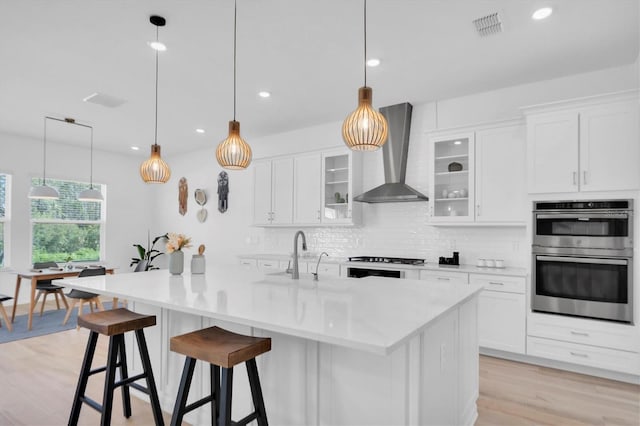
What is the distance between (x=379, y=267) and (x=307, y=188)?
169 cm

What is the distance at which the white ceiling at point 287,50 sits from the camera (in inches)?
108

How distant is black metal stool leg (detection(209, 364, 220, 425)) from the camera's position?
211 cm

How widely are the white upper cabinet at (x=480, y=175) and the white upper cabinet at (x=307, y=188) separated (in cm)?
165

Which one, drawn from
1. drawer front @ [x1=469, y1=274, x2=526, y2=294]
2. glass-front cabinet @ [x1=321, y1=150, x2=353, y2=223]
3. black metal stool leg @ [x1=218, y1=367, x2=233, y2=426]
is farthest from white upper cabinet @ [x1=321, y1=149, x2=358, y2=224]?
black metal stool leg @ [x1=218, y1=367, x2=233, y2=426]

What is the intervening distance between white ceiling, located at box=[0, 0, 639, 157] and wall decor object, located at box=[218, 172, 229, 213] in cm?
203

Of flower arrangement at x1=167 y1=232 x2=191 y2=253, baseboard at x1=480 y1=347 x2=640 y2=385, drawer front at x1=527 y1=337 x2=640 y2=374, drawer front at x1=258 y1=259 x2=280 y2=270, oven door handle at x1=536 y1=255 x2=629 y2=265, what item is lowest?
baseboard at x1=480 y1=347 x2=640 y2=385

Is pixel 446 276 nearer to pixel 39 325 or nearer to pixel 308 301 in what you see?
pixel 308 301

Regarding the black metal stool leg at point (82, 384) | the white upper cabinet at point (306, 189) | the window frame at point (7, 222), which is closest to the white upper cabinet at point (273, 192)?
the white upper cabinet at point (306, 189)

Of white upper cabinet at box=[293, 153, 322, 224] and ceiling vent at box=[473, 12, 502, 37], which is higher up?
ceiling vent at box=[473, 12, 502, 37]

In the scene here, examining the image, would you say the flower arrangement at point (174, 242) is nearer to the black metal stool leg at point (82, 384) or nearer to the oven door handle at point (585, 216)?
the black metal stool leg at point (82, 384)

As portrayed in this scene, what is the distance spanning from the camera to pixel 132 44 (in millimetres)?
3229

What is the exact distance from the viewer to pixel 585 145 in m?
3.40

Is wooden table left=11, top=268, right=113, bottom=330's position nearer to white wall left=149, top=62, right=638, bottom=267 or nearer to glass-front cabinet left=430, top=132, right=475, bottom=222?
white wall left=149, top=62, right=638, bottom=267

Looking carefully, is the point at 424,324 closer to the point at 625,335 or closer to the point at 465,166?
the point at 625,335
